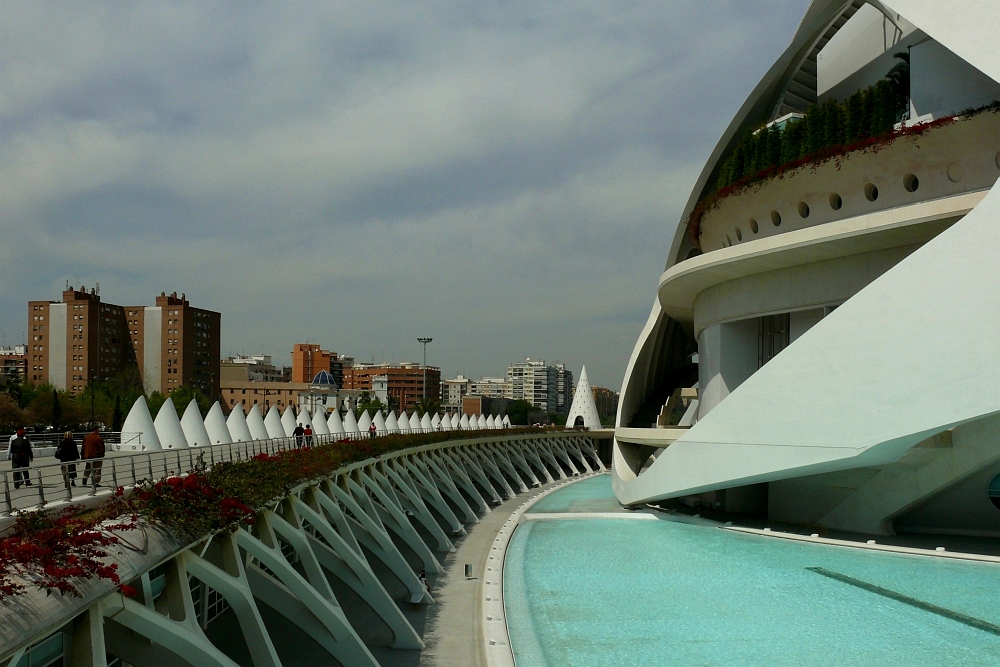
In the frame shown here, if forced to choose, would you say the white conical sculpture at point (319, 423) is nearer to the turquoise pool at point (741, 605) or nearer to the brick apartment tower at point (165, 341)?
the turquoise pool at point (741, 605)

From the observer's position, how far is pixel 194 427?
21719 mm

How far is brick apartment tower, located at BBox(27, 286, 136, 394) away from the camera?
86.5 meters

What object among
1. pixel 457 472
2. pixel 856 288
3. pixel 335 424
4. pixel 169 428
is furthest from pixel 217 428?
pixel 856 288

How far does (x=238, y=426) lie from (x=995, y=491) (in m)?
21.6

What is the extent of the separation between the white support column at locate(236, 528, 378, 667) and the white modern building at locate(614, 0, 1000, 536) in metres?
12.3

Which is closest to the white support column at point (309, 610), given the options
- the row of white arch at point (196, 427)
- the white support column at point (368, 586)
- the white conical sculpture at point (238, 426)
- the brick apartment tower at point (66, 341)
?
the white support column at point (368, 586)

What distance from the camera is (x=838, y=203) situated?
74.9ft

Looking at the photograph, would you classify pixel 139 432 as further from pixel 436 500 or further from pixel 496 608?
pixel 436 500

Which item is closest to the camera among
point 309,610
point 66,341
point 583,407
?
point 309,610

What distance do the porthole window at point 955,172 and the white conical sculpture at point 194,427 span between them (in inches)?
770

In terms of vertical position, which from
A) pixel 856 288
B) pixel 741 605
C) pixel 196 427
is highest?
pixel 856 288

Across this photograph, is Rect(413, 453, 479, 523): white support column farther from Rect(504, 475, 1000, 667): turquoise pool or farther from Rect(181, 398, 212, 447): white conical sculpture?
Rect(181, 398, 212, 447): white conical sculpture

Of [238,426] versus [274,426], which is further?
[274,426]

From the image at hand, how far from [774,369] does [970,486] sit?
245 inches
